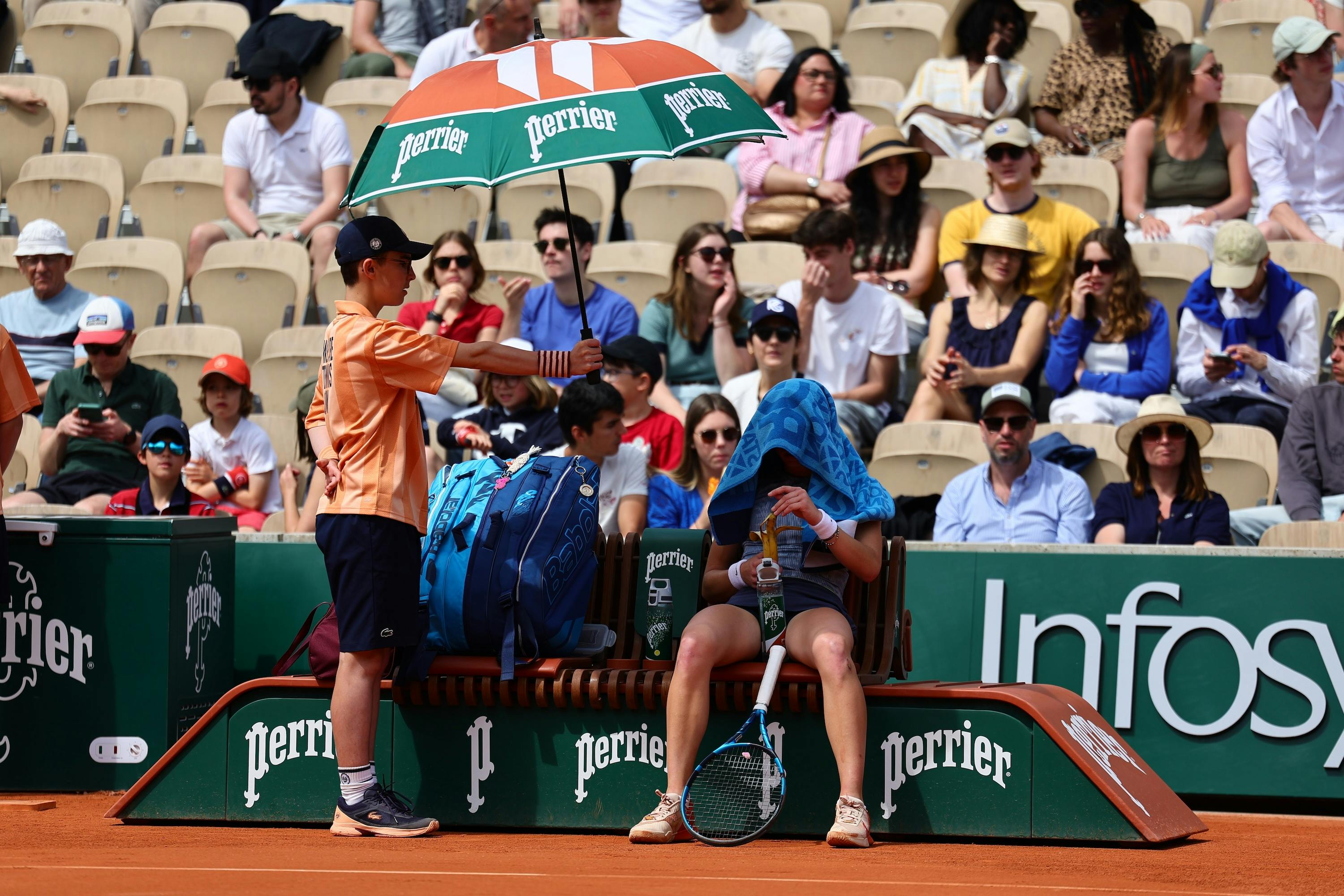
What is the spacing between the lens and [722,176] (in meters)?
10.1

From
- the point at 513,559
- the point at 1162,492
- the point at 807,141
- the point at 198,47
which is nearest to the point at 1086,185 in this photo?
the point at 807,141

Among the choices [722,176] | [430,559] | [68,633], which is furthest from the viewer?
[722,176]

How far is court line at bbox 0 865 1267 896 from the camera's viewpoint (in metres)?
3.91

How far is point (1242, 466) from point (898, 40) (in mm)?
4874

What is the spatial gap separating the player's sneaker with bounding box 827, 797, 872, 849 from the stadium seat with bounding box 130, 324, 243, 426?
222 inches

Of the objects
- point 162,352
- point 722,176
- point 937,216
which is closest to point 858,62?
point 722,176

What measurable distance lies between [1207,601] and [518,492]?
8.50ft

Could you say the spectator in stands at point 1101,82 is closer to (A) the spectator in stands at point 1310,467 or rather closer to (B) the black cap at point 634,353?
(A) the spectator in stands at point 1310,467

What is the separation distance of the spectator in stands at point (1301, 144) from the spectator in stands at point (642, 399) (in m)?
3.68

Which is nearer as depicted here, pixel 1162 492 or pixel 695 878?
pixel 695 878

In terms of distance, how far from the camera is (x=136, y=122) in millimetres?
11648

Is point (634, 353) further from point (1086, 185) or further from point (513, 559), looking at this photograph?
point (1086, 185)

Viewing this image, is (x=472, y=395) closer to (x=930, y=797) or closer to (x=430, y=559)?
(x=430, y=559)

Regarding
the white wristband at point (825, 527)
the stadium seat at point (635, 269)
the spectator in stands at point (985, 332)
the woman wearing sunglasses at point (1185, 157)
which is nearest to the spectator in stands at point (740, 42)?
the stadium seat at point (635, 269)
